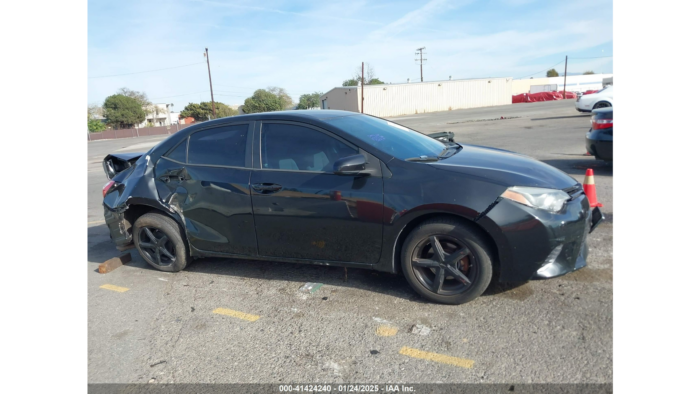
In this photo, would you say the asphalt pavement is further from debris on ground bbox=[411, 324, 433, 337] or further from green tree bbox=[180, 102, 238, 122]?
green tree bbox=[180, 102, 238, 122]

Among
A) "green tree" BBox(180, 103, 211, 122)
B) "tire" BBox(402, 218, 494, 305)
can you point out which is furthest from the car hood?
"green tree" BBox(180, 103, 211, 122)

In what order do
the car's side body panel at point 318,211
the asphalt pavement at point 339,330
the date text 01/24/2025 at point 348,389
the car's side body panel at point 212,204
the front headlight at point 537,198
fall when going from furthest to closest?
the car's side body panel at point 212,204 < the car's side body panel at point 318,211 < the front headlight at point 537,198 < the asphalt pavement at point 339,330 < the date text 01/24/2025 at point 348,389

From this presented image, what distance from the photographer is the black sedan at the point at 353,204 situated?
323 centimetres

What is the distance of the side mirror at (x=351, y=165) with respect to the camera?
3.41 metres

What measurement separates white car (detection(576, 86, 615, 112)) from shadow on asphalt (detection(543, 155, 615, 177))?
11.9 m

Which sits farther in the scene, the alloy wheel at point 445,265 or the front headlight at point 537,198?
the alloy wheel at point 445,265

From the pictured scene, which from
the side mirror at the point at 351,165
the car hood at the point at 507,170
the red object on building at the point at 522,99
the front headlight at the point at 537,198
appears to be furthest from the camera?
the red object on building at the point at 522,99

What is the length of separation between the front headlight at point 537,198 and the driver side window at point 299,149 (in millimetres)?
1294

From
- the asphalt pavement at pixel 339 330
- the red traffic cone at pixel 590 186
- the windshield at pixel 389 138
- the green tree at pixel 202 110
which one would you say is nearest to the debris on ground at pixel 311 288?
the asphalt pavement at pixel 339 330

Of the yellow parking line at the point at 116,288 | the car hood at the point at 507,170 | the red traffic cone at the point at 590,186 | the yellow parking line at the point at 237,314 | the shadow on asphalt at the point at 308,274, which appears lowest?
the yellow parking line at the point at 237,314

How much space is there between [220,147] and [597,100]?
21.3 m

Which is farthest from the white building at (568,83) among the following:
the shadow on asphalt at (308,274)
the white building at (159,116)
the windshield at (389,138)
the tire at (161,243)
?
the tire at (161,243)

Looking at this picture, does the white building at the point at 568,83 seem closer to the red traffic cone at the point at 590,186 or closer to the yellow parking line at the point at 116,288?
the red traffic cone at the point at 590,186

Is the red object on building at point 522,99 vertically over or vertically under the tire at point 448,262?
over
